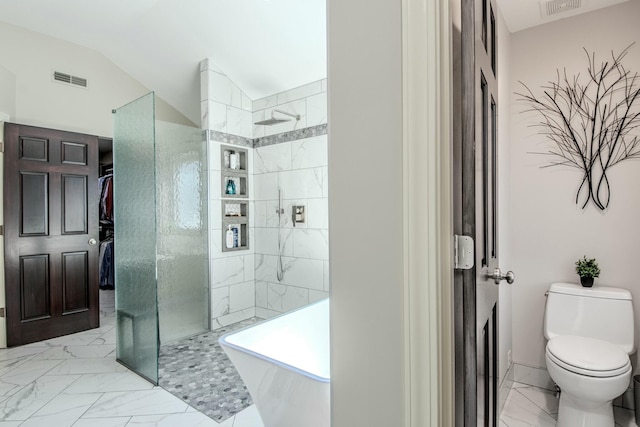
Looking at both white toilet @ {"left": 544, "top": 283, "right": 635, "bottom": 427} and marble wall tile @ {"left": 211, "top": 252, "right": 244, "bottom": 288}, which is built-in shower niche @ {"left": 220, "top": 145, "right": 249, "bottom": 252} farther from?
white toilet @ {"left": 544, "top": 283, "right": 635, "bottom": 427}

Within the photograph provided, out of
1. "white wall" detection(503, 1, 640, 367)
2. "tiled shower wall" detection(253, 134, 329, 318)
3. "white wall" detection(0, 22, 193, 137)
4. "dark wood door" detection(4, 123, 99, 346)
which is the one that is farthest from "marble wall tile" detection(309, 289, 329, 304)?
"white wall" detection(0, 22, 193, 137)

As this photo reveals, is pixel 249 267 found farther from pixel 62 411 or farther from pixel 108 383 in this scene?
pixel 62 411

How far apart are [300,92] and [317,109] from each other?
327 mm

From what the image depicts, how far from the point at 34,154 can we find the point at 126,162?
4.08ft

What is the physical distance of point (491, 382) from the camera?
125cm

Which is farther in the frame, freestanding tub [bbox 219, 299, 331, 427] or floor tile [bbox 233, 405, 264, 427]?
floor tile [bbox 233, 405, 264, 427]

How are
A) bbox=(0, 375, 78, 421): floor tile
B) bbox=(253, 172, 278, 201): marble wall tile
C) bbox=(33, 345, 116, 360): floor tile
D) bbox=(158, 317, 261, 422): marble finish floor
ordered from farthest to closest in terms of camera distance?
bbox=(253, 172, 278, 201): marble wall tile < bbox=(33, 345, 116, 360): floor tile < bbox=(158, 317, 261, 422): marble finish floor < bbox=(0, 375, 78, 421): floor tile

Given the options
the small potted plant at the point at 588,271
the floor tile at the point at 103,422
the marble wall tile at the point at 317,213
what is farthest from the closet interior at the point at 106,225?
the small potted plant at the point at 588,271

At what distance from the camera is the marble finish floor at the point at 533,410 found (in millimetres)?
1989

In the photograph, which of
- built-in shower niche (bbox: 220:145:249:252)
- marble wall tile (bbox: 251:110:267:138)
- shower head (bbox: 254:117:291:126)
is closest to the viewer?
shower head (bbox: 254:117:291:126)

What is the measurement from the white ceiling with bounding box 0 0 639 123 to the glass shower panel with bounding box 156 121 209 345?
844 mm

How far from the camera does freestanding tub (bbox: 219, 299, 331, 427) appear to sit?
1.36 meters

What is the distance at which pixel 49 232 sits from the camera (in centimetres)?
339

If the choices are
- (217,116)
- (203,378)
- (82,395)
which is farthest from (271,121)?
(82,395)
